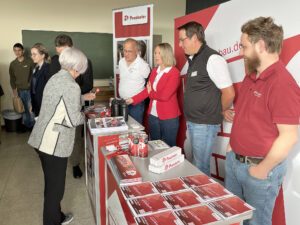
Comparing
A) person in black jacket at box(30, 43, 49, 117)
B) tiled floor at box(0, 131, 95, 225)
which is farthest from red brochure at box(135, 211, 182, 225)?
person in black jacket at box(30, 43, 49, 117)

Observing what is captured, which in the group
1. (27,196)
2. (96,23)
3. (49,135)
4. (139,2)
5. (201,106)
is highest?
(139,2)

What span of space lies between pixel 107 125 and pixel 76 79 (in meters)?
0.95

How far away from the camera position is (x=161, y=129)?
2613mm

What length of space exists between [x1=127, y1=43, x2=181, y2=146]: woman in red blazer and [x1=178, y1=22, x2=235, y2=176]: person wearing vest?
1.22 ft

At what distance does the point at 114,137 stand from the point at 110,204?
18.0 inches

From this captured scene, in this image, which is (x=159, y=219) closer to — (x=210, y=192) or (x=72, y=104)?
(x=210, y=192)

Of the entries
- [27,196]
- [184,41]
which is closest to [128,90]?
[184,41]

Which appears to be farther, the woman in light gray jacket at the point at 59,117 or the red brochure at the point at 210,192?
the woman in light gray jacket at the point at 59,117

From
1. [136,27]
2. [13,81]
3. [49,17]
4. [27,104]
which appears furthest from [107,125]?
[49,17]

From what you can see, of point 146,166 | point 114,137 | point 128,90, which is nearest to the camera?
point 146,166

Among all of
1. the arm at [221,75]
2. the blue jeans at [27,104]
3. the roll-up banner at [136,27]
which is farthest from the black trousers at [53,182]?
the blue jeans at [27,104]

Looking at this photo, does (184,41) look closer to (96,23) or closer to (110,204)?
(110,204)

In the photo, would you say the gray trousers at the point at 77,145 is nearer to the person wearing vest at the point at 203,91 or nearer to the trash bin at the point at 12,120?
the person wearing vest at the point at 203,91

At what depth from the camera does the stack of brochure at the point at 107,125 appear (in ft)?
6.04
